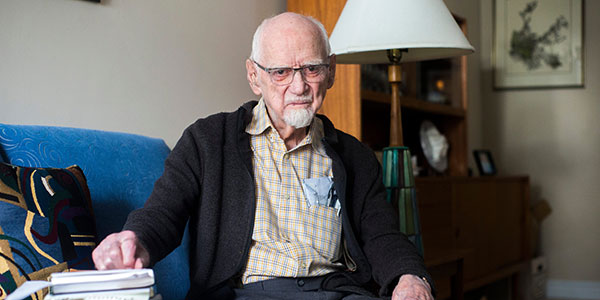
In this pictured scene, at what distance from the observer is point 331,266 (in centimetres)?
160

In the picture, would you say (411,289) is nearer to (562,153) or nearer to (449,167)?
(449,167)

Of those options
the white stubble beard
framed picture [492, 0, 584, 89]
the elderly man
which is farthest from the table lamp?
framed picture [492, 0, 584, 89]

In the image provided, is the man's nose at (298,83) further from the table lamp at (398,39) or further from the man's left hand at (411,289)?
the man's left hand at (411,289)

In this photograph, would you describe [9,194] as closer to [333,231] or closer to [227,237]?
[227,237]

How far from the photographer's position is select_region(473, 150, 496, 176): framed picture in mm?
4113

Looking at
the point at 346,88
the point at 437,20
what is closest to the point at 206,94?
the point at 346,88

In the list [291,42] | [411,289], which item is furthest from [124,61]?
[411,289]

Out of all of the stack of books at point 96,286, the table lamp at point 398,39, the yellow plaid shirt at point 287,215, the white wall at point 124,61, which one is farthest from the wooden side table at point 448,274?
the stack of books at point 96,286

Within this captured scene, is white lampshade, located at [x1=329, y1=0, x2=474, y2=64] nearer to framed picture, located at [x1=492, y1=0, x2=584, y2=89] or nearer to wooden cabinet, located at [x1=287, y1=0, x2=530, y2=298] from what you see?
wooden cabinet, located at [x1=287, y1=0, x2=530, y2=298]

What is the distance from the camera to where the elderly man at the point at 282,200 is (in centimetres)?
150

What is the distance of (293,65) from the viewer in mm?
1572

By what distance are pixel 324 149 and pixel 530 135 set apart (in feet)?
11.1

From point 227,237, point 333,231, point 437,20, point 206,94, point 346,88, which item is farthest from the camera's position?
point 346,88

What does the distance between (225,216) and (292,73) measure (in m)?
0.41
